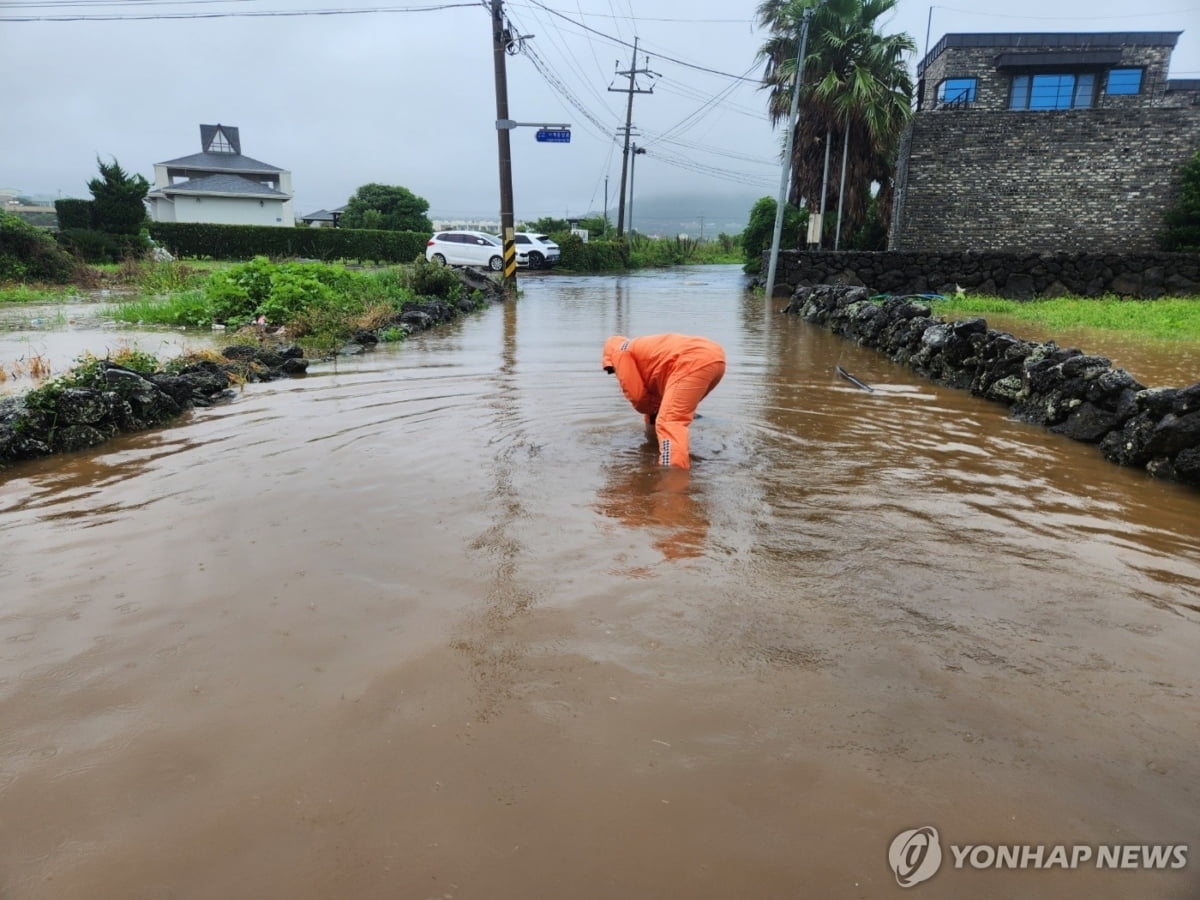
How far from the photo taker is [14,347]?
9.84 metres

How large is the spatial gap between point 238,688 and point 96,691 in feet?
1.55

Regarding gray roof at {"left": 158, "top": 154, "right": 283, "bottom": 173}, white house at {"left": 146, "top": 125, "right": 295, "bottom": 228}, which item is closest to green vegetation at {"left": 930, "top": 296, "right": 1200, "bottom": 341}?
white house at {"left": 146, "top": 125, "right": 295, "bottom": 228}

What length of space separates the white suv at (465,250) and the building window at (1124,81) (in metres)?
20.7

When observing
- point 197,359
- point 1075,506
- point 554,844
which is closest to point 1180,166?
point 1075,506

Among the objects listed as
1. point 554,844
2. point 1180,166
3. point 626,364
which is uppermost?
point 1180,166

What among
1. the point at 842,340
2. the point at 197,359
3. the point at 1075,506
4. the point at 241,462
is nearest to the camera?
the point at 1075,506

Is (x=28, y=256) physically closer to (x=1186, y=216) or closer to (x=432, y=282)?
(x=432, y=282)

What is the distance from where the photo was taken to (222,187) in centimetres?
3816

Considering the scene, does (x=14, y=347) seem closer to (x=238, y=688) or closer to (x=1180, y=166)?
(x=238, y=688)

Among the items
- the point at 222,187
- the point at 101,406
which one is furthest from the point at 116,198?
the point at 101,406

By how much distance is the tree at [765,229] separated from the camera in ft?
88.0

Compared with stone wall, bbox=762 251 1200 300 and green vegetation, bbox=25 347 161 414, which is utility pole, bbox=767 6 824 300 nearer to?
stone wall, bbox=762 251 1200 300

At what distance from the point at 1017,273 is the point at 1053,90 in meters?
11.0

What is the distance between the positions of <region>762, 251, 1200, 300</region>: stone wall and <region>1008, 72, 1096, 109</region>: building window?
32.4 ft
